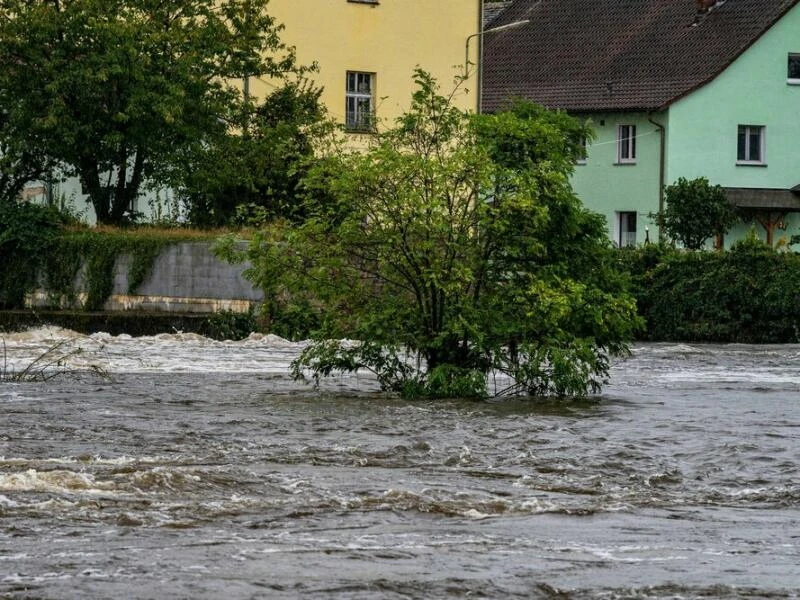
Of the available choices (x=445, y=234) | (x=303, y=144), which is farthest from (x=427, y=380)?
(x=303, y=144)

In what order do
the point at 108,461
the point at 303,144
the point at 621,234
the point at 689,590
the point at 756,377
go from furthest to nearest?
1. the point at 621,234
2. the point at 303,144
3. the point at 756,377
4. the point at 108,461
5. the point at 689,590

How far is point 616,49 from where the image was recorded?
57875mm

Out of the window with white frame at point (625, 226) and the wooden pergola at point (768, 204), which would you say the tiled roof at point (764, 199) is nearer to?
the wooden pergola at point (768, 204)

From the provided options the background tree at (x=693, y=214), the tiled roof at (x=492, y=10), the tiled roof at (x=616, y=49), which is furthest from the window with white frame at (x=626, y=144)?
the tiled roof at (x=492, y=10)

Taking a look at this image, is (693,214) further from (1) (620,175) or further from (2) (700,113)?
(1) (620,175)

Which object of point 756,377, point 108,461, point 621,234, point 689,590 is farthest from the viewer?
point 621,234

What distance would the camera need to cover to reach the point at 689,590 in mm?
9859

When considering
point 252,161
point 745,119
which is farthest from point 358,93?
point 745,119

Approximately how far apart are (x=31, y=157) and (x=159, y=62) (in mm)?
3801

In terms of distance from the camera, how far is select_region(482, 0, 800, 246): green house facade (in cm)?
5388

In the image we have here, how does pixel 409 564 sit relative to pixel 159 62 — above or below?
below

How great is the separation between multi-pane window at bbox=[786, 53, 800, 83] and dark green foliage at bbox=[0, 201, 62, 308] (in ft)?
88.2

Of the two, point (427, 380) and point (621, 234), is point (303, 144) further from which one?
point (621, 234)

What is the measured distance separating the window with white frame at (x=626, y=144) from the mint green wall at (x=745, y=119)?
1.77 m
